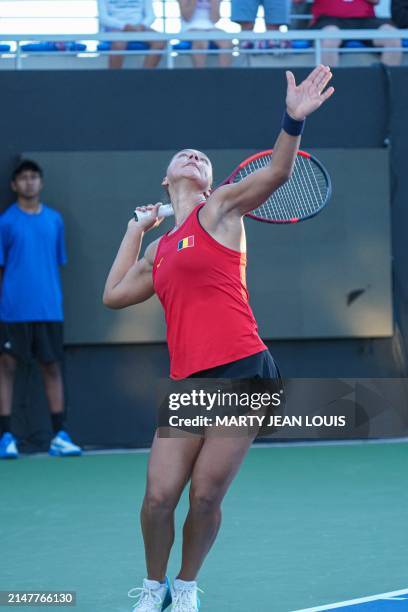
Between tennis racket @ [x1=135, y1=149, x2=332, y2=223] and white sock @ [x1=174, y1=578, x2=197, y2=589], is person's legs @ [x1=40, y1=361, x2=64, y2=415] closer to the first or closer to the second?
tennis racket @ [x1=135, y1=149, x2=332, y2=223]

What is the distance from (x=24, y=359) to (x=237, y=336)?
4.60m

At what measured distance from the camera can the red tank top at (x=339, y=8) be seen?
376 inches

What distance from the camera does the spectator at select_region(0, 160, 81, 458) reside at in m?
8.48

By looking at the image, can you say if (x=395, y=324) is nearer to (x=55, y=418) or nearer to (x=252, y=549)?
(x=55, y=418)

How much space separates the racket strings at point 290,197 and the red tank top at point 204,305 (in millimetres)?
773

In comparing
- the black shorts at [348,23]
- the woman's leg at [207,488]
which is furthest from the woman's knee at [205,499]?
the black shorts at [348,23]

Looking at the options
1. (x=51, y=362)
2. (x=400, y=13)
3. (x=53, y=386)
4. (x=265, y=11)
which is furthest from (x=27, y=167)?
(x=400, y=13)

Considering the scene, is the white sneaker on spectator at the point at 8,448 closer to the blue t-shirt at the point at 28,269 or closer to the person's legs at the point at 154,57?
the blue t-shirt at the point at 28,269

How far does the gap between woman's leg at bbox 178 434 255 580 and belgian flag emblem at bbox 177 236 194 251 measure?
0.67 m

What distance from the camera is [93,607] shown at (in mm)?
4578

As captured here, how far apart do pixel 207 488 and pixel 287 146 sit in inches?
47.6

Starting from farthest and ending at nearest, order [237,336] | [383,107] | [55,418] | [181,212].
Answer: [383,107] < [55,418] < [181,212] < [237,336]

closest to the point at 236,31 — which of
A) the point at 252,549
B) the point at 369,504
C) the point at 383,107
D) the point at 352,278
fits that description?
the point at 383,107

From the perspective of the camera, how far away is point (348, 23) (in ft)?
31.4
